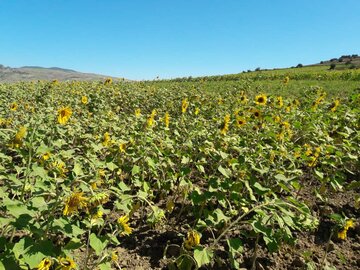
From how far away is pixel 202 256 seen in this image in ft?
6.69

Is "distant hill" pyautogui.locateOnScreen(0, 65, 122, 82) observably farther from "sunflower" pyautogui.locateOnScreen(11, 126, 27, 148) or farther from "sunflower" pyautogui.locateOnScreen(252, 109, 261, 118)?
Result: "sunflower" pyautogui.locateOnScreen(11, 126, 27, 148)

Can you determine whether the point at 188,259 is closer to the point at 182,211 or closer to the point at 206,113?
the point at 182,211

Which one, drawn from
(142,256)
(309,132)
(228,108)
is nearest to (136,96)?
(228,108)

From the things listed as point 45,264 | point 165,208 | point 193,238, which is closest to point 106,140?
point 165,208

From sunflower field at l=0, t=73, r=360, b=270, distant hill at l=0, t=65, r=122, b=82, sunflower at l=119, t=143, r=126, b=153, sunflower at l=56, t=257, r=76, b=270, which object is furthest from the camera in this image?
distant hill at l=0, t=65, r=122, b=82

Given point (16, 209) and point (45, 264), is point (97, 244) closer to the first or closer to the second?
point (45, 264)

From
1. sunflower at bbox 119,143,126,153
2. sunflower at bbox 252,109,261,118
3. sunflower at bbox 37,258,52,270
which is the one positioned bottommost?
sunflower at bbox 37,258,52,270

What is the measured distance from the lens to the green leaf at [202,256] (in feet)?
6.56

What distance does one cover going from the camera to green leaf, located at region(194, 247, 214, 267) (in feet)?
6.56

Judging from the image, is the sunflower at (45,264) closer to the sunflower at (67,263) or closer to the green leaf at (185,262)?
the sunflower at (67,263)

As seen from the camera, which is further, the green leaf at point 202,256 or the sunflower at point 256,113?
the sunflower at point 256,113

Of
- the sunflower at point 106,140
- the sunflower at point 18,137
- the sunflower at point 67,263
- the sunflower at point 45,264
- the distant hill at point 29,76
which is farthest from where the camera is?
the distant hill at point 29,76

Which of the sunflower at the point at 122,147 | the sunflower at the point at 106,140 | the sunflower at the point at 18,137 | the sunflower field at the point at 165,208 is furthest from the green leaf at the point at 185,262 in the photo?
the sunflower at the point at 106,140

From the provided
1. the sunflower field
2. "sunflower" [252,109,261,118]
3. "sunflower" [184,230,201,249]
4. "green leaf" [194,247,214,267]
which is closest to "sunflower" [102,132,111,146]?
the sunflower field
